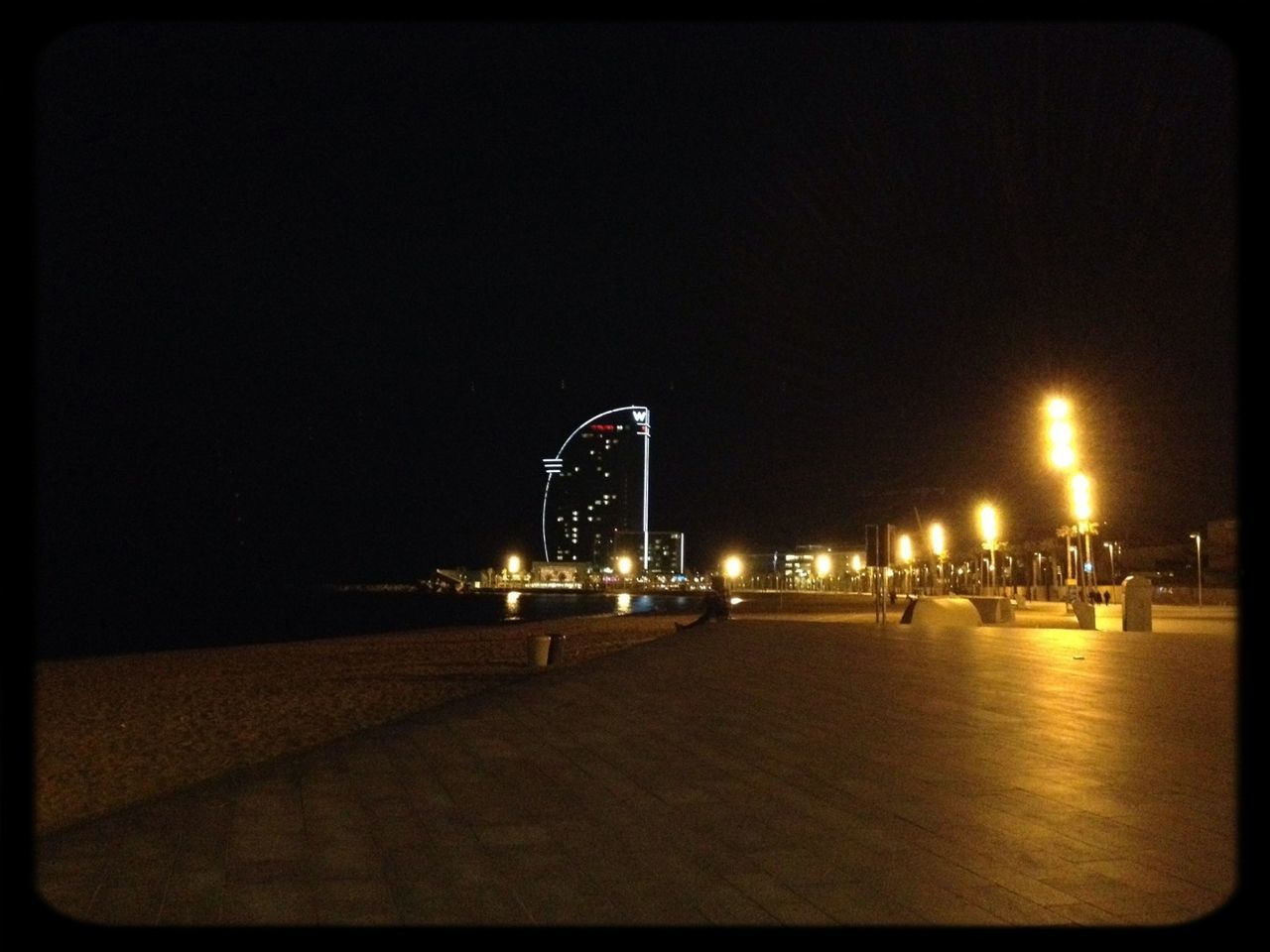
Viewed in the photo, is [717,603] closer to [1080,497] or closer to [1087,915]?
[1080,497]

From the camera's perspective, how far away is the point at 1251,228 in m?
4.50

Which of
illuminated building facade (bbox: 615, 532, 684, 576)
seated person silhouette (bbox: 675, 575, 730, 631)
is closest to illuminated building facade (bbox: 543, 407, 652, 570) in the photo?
illuminated building facade (bbox: 615, 532, 684, 576)

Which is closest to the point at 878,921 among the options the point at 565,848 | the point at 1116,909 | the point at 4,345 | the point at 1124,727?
the point at 1116,909

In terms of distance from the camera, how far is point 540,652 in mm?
19797

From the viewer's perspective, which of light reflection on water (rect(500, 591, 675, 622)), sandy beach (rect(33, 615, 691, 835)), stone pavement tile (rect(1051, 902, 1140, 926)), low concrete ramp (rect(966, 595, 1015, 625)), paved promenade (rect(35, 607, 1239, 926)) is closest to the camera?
stone pavement tile (rect(1051, 902, 1140, 926))

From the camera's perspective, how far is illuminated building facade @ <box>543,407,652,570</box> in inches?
6462

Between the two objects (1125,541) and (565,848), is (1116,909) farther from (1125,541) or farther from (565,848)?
(1125,541)

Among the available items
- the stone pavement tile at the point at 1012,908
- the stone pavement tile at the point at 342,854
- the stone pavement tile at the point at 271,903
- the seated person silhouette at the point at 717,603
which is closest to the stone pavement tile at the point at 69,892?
the stone pavement tile at the point at 271,903

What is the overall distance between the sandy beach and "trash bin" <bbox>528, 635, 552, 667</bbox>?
31 cm

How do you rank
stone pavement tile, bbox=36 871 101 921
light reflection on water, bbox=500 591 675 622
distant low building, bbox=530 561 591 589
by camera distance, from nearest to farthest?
stone pavement tile, bbox=36 871 101 921 < light reflection on water, bbox=500 591 675 622 < distant low building, bbox=530 561 591 589

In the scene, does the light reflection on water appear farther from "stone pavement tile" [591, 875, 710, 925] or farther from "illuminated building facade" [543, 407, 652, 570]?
"stone pavement tile" [591, 875, 710, 925]

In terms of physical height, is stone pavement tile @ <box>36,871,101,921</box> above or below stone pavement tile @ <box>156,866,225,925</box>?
above

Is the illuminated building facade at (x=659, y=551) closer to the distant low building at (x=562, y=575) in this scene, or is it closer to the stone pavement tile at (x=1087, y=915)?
the distant low building at (x=562, y=575)

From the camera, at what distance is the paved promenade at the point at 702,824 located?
3.97 metres
